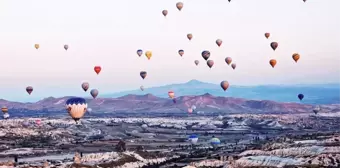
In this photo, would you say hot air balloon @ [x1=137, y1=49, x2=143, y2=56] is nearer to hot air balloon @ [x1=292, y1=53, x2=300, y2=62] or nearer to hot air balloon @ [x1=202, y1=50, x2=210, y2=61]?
hot air balloon @ [x1=202, y1=50, x2=210, y2=61]

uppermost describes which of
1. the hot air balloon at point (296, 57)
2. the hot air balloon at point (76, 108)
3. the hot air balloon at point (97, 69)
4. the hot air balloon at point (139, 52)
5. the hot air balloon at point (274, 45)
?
the hot air balloon at point (139, 52)

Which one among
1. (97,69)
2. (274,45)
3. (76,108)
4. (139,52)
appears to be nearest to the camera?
(76,108)

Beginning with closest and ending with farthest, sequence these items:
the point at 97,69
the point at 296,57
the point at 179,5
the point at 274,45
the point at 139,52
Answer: the point at 274,45
the point at 179,5
the point at 296,57
the point at 97,69
the point at 139,52

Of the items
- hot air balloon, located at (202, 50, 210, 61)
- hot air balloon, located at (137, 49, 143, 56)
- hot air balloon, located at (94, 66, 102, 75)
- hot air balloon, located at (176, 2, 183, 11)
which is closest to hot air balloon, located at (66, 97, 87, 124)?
hot air balloon, located at (94, 66, 102, 75)

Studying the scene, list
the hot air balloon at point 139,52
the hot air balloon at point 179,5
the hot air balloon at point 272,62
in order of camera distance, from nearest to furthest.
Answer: the hot air balloon at point 179,5 → the hot air balloon at point 272,62 → the hot air balloon at point 139,52

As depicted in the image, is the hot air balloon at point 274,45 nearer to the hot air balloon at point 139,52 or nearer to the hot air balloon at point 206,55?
the hot air balloon at point 206,55

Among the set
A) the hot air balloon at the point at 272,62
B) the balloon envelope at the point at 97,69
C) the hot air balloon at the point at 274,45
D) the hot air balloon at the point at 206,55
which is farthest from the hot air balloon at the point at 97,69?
the hot air balloon at the point at 274,45

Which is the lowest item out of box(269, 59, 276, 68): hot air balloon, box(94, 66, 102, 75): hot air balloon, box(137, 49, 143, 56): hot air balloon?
box(94, 66, 102, 75): hot air balloon

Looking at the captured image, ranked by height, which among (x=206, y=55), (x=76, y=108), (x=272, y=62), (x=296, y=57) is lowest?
(x=76, y=108)

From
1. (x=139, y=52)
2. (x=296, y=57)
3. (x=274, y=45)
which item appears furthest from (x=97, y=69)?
(x=296, y=57)

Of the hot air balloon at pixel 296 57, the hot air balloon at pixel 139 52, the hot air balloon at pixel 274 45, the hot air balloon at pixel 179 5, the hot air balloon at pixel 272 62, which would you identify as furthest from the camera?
the hot air balloon at pixel 139 52

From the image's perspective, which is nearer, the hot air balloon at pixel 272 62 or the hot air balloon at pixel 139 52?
the hot air balloon at pixel 272 62

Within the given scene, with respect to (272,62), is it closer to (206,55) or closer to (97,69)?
(206,55)

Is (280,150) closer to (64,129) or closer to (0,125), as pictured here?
(64,129)
